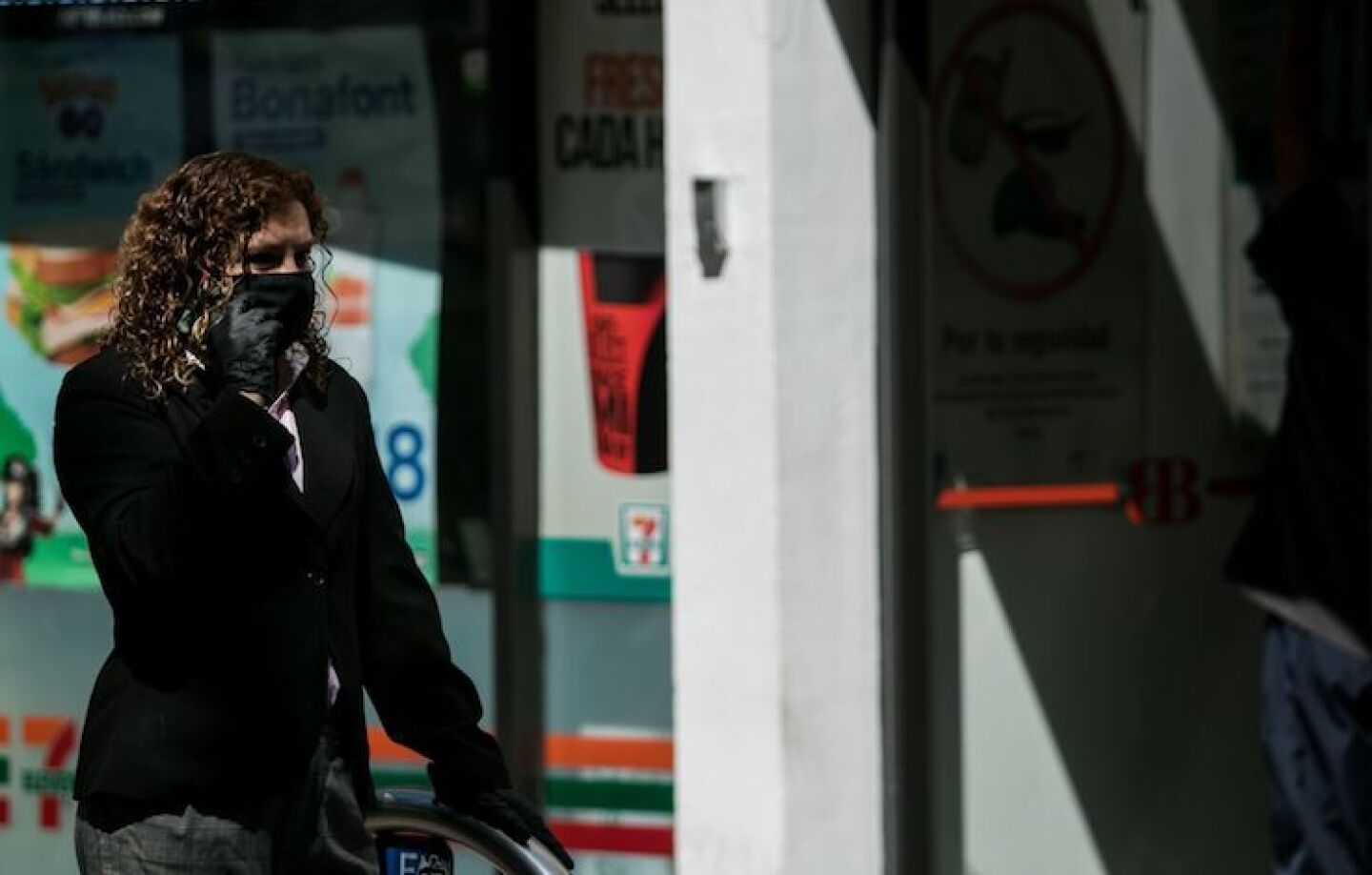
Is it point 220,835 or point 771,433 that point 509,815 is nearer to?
point 220,835

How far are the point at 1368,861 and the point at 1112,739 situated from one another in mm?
897

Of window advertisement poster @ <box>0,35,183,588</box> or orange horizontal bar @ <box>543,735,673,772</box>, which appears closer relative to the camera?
orange horizontal bar @ <box>543,735,673,772</box>

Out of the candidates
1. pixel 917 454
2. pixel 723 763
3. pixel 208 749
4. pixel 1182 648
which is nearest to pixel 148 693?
pixel 208 749

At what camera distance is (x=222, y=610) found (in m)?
3.80

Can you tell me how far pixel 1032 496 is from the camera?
19.3 feet

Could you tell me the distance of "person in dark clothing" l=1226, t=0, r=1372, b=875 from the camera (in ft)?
17.3

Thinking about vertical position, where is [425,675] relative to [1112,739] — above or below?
above

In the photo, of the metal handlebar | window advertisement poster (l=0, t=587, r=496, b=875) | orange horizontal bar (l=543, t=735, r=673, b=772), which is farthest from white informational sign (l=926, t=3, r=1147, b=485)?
window advertisement poster (l=0, t=587, r=496, b=875)

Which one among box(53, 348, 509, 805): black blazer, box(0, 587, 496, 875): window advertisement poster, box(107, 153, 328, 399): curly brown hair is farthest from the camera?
box(0, 587, 496, 875): window advertisement poster

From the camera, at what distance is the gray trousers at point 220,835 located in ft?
12.4

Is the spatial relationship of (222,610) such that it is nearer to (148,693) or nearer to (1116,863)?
(148,693)

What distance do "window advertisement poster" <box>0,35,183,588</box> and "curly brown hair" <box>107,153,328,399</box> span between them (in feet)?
11.8

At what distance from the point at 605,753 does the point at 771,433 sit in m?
1.94

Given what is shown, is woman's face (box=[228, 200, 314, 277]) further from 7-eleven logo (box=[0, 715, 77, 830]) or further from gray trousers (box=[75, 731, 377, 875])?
7-eleven logo (box=[0, 715, 77, 830])
